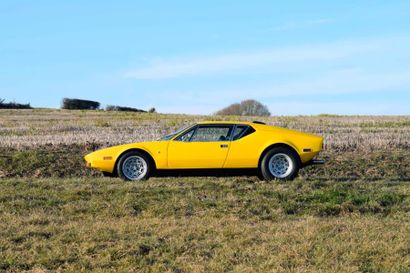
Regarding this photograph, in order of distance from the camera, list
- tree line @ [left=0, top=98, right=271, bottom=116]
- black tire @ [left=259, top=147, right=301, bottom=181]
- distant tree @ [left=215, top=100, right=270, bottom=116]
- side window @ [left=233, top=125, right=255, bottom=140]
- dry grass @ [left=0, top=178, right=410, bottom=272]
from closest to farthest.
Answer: dry grass @ [left=0, top=178, right=410, bottom=272]
black tire @ [left=259, top=147, right=301, bottom=181]
side window @ [left=233, top=125, right=255, bottom=140]
tree line @ [left=0, top=98, right=271, bottom=116]
distant tree @ [left=215, top=100, right=270, bottom=116]

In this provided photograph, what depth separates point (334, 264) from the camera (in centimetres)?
590

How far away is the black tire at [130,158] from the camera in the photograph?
11.4m

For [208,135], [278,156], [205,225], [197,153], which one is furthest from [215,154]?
[205,225]

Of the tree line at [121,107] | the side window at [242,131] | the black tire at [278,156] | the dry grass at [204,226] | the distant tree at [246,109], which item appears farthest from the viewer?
the distant tree at [246,109]

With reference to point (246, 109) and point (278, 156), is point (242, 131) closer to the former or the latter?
point (278, 156)

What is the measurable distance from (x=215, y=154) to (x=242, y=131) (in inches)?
26.9

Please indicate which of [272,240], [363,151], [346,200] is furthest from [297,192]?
[363,151]

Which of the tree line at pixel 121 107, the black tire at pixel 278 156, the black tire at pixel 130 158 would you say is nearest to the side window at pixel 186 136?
the black tire at pixel 130 158

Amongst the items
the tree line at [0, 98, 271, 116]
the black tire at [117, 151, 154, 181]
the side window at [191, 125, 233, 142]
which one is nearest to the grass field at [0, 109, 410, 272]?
the black tire at [117, 151, 154, 181]

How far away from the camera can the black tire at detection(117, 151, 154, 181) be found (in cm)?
1135

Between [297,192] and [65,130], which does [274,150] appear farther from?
[65,130]

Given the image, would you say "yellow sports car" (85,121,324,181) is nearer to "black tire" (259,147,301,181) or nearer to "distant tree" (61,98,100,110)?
"black tire" (259,147,301,181)

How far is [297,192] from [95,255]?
4564 mm

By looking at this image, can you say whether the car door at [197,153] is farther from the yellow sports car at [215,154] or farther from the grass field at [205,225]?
the grass field at [205,225]
